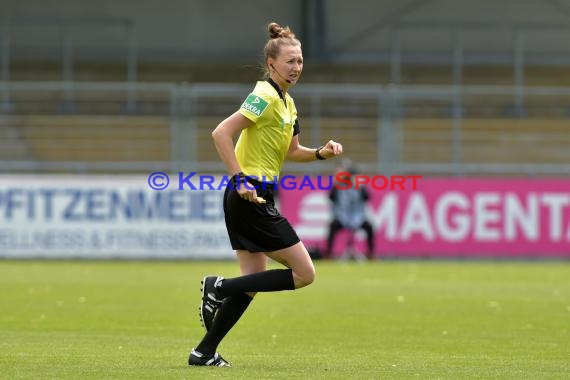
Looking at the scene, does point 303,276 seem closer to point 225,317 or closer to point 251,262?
point 251,262

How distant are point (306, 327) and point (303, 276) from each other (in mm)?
3920

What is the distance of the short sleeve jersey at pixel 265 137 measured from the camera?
8.31 m

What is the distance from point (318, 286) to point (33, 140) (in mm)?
12298

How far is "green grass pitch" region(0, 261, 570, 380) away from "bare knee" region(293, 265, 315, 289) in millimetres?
569

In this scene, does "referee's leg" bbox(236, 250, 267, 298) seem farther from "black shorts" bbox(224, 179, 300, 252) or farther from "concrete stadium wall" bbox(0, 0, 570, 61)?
"concrete stadium wall" bbox(0, 0, 570, 61)

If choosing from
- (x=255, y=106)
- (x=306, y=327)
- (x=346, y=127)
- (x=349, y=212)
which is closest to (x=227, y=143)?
(x=255, y=106)

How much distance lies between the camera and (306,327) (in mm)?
12242

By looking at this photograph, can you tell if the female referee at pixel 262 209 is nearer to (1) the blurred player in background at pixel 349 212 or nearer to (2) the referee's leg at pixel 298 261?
(2) the referee's leg at pixel 298 261

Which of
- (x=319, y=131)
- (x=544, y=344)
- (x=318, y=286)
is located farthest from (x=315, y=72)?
(x=544, y=344)

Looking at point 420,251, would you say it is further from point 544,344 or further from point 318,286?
point 544,344

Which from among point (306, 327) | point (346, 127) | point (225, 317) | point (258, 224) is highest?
point (258, 224)

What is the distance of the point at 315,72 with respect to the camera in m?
32.5

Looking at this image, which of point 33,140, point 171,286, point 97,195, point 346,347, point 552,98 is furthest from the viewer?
point 552,98

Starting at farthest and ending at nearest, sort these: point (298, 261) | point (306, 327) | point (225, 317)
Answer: point (306, 327) → point (225, 317) → point (298, 261)
